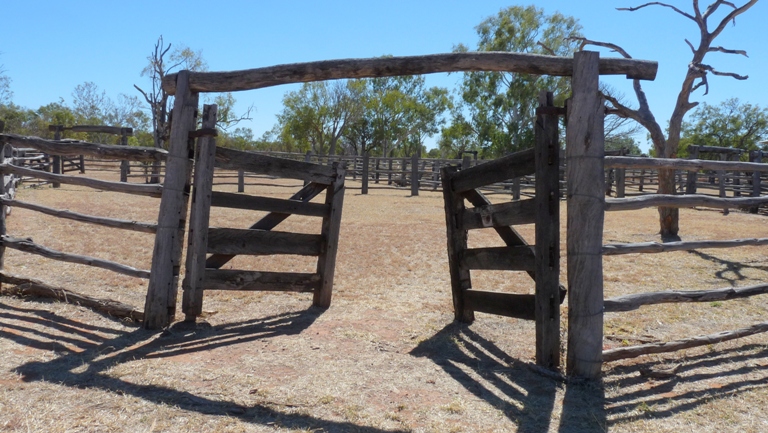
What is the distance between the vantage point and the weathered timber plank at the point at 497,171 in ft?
15.3

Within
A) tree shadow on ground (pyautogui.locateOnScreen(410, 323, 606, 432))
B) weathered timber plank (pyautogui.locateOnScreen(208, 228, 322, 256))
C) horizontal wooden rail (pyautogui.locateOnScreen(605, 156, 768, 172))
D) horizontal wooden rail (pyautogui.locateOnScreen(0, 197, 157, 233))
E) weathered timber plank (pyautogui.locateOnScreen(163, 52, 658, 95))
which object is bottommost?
tree shadow on ground (pyautogui.locateOnScreen(410, 323, 606, 432))

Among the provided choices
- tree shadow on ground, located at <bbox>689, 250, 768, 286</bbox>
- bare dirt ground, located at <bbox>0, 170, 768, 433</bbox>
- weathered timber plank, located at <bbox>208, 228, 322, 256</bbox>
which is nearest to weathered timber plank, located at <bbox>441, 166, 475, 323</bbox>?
bare dirt ground, located at <bbox>0, 170, 768, 433</bbox>

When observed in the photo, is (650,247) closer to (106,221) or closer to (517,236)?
(517,236)

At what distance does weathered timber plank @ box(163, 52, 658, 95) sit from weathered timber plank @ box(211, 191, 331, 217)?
1060 millimetres

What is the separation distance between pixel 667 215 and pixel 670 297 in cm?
807

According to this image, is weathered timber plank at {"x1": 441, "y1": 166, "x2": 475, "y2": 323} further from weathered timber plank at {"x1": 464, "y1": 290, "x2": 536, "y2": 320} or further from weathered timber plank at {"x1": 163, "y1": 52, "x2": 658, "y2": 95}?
weathered timber plank at {"x1": 163, "y1": 52, "x2": 658, "y2": 95}

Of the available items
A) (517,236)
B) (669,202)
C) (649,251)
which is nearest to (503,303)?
(517,236)

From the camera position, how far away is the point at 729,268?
9008 millimetres

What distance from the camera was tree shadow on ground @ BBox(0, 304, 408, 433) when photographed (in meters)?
3.56

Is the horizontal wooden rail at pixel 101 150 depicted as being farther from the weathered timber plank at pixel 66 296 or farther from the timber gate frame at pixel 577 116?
the weathered timber plank at pixel 66 296

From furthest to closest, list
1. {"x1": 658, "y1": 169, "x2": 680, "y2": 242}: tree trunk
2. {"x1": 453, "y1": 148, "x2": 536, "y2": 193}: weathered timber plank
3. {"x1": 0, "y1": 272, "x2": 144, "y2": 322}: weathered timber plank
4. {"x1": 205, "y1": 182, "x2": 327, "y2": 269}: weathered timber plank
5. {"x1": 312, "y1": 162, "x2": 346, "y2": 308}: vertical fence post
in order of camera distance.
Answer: {"x1": 658, "y1": 169, "x2": 680, "y2": 242}: tree trunk → {"x1": 312, "y1": 162, "x2": 346, "y2": 308}: vertical fence post → {"x1": 205, "y1": 182, "x2": 327, "y2": 269}: weathered timber plank → {"x1": 0, "y1": 272, "x2": 144, "y2": 322}: weathered timber plank → {"x1": 453, "y1": 148, "x2": 536, "y2": 193}: weathered timber plank

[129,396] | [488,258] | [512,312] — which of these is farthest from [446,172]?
[129,396]

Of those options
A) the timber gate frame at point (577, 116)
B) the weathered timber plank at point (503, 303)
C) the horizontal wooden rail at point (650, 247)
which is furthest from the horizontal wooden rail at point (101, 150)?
the horizontal wooden rail at point (650, 247)

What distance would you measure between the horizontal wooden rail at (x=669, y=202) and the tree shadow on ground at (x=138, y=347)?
7.66ft
